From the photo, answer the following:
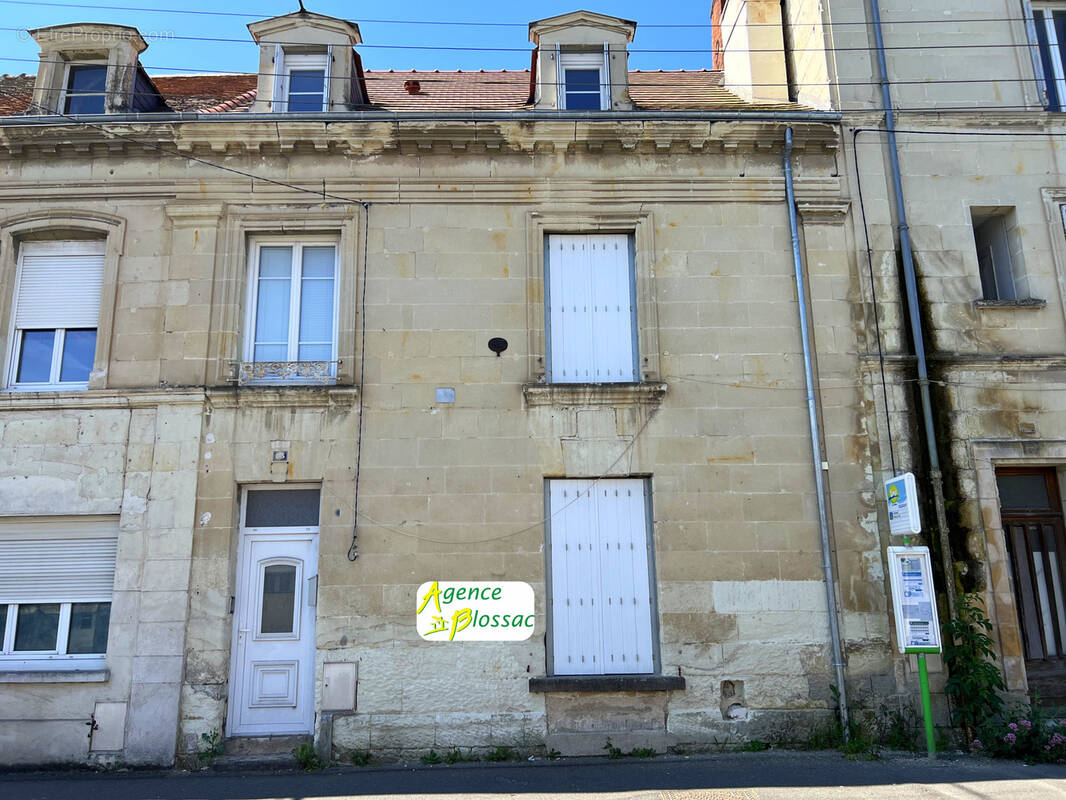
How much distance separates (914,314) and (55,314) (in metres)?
9.62

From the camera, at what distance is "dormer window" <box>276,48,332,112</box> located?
10.2 metres

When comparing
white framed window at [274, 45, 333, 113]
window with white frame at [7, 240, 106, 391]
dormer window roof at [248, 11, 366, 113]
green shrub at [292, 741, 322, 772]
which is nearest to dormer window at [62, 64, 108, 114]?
window with white frame at [7, 240, 106, 391]

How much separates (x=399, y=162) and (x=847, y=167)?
525cm

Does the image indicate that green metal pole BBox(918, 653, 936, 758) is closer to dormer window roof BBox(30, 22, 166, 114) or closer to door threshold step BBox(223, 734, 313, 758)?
door threshold step BBox(223, 734, 313, 758)

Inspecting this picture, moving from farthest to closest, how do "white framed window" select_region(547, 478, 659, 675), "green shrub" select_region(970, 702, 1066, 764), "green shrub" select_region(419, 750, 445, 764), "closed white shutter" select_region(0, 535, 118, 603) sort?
"closed white shutter" select_region(0, 535, 118, 603) → "white framed window" select_region(547, 478, 659, 675) → "green shrub" select_region(419, 750, 445, 764) → "green shrub" select_region(970, 702, 1066, 764)

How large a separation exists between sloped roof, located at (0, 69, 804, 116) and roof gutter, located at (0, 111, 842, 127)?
536mm

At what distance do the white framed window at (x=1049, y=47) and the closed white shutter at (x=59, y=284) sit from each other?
11424mm

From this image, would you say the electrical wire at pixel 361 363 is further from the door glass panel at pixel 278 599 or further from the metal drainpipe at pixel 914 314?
the metal drainpipe at pixel 914 314

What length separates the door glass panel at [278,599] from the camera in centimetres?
865

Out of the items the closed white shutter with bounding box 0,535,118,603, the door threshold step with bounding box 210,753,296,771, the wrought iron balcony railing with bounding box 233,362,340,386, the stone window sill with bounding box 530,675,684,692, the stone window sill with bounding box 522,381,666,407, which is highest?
the wrought iron balcony railing with bounding box 233,362,340,386

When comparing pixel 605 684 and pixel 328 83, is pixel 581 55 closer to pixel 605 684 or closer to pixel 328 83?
pixel 328 83

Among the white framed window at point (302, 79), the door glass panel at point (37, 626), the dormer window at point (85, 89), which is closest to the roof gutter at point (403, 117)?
the dormer window at point (85, 89)

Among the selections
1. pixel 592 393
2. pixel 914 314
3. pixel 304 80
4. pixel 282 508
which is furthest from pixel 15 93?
pixel 914 314

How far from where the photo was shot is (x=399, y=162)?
970 cm
